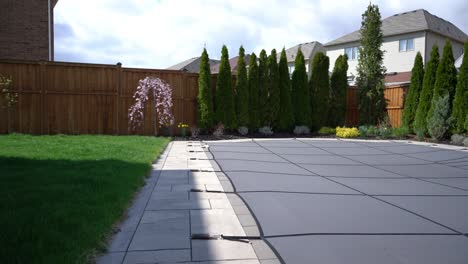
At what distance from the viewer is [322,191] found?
4797 mm

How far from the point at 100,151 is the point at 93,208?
4.14 meters

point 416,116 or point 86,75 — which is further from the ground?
point 86,75

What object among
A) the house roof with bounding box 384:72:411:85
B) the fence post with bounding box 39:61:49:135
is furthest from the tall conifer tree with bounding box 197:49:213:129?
the house roof with bounding box 384:72:411:85

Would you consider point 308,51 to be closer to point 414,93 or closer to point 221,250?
point 414,93

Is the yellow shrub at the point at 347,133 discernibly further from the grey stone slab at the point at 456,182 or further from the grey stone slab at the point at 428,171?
the grey stone slab at the point at 456,182

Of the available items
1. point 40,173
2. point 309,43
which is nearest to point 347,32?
point 309,43

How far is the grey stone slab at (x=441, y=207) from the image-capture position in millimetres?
3565

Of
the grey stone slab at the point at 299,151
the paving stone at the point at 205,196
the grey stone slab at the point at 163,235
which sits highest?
the grey stone slab at the point at 299,151

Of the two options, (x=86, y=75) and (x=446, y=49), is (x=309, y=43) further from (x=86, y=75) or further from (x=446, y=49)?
(x=86, y=75)

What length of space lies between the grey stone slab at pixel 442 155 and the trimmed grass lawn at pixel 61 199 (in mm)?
6209

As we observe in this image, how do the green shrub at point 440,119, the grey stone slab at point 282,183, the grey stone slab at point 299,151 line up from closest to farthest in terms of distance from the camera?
the grey stone slab at point 282,183
the grey stone slab at point 299,151
the green shrub at point 440,119

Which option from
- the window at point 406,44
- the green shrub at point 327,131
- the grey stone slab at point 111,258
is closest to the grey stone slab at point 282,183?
the grey stone slab at point 111,258

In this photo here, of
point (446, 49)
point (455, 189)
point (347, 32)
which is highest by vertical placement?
point (347, 32)

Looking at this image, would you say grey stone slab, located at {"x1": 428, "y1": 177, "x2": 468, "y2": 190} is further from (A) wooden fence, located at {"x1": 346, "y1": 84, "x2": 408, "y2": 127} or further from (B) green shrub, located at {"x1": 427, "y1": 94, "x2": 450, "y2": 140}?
(A) wooden fence, located at {"x1": 346, "y1": 84, "x2": 408, "y2": 127}
